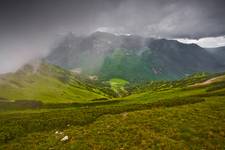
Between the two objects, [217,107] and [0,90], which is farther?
[0,90]

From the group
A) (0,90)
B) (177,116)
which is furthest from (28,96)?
(177,116)

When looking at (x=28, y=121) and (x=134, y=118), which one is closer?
(x=134, y=118)

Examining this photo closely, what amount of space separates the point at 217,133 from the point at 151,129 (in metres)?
8.86

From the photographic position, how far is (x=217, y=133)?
40094mm

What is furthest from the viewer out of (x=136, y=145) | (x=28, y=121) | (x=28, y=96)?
(x=28, y=96)

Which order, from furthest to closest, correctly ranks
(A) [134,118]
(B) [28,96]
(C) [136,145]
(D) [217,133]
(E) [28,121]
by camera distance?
(B) [28,96], (E) [28,121], (A) [134,118], (D) [217,133], (C) [136,145]

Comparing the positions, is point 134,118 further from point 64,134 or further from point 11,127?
point 11,127

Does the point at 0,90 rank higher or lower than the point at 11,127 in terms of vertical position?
higher

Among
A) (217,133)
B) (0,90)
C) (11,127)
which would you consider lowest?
(217,133)

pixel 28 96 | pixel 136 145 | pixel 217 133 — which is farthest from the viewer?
pixel 28 96

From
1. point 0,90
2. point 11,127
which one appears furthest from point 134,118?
point 0,90

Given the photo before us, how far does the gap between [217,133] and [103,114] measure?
2049 cm

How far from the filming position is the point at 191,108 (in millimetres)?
51844

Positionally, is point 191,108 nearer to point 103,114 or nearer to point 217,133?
point 217,133
